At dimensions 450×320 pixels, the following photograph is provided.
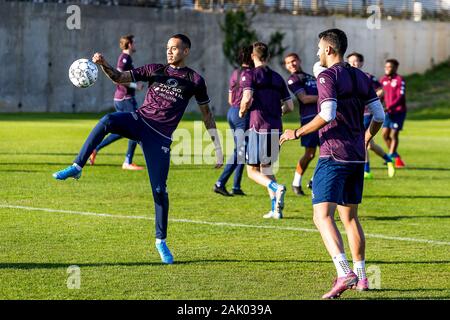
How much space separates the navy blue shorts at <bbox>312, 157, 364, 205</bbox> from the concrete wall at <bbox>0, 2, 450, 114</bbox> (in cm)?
3938

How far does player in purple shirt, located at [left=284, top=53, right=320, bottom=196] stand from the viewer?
1501cm

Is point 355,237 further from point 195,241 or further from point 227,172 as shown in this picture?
point 227,172

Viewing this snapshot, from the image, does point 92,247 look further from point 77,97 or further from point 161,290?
point 77,97

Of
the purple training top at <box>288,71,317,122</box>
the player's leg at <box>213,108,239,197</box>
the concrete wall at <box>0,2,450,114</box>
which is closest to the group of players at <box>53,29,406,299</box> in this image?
the purple training top at <box>288,71,317,122</box>

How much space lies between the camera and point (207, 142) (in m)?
29.2

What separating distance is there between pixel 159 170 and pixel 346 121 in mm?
2124

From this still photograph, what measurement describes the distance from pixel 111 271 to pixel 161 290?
3.22 ft

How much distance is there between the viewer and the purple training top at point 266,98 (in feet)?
47.7

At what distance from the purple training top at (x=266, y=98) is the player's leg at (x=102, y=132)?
4437mm

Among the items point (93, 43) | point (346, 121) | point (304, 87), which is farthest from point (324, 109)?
point (93, 43)

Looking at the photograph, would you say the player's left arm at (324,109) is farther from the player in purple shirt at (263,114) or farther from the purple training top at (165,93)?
the player in purple shirt at (263,114)

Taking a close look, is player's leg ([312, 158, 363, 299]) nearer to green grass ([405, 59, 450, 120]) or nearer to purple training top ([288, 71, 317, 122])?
purple training top ([288, 71, 317, 122])

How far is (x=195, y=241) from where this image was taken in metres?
Result: 11.7

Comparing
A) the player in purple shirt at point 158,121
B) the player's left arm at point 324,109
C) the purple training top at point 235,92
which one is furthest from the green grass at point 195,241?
the purple training top at point 235,92
